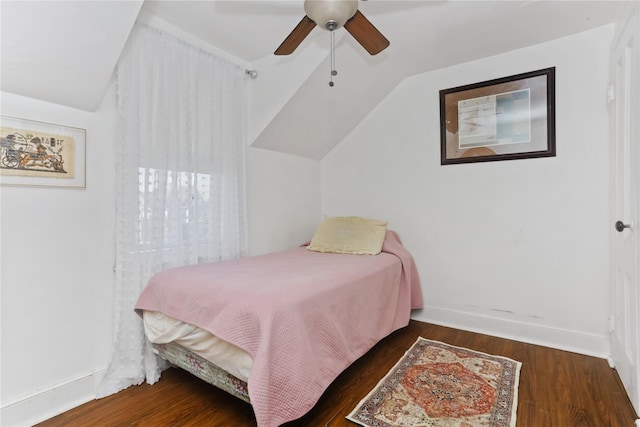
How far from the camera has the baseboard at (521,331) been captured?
7.18 feet

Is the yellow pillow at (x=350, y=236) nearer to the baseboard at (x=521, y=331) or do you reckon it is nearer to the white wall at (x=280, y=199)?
the white wall at (x=280, y=199)

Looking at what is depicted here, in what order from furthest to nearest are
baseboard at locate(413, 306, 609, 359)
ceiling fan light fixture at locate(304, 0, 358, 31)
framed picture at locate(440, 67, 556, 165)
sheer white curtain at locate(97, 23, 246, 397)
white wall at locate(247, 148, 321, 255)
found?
white wall at locate(247, 148, 321, 255) → framed picture at locate(440, 67, 556, 165) → baseboard at locate(413, 306, 609, 359) → sheer white curtain at locate(97, 23, 246, 397) → ceiling fan light fixture at locate(304, 0, 358, 31)

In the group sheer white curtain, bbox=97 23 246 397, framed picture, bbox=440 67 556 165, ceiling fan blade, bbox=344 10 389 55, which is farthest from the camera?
framed picture, bbox=440 67 556 165

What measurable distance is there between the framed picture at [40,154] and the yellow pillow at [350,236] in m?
1.90

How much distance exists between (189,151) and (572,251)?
301cm

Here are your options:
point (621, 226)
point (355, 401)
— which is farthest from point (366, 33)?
point (355, 401)

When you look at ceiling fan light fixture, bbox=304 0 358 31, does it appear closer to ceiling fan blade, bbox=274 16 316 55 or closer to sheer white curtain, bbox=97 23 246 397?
ceiling fan blade, bbox=274 16 316 55

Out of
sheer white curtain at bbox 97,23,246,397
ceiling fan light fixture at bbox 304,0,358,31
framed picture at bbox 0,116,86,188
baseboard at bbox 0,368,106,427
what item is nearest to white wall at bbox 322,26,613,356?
sheer white curtain at bbox 97,23,246,397

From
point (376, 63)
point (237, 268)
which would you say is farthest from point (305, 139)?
point (237, 268)

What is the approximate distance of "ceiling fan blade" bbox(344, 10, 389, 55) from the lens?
163 cm

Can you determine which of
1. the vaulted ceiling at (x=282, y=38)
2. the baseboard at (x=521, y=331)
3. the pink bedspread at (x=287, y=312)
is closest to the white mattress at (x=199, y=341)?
the pink bedspread at (x=287, y=312)

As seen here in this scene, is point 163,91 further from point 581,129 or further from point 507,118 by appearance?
point 581,129

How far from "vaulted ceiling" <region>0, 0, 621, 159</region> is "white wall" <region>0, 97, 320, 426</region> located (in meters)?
0.24

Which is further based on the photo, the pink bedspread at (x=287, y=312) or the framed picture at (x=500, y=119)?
the framed picture at (x=500, y=119)
